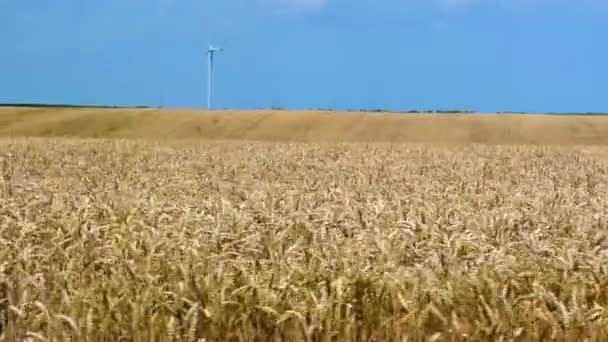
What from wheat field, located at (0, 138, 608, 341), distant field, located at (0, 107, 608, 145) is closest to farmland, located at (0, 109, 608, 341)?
wheat field, located at (0, 138, 608, 341)

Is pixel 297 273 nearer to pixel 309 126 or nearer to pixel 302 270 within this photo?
pixel 302 270

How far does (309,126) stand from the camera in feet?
196

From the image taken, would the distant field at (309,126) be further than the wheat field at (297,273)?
Yes

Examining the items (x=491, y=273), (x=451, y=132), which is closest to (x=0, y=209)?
(x=491, y=273)

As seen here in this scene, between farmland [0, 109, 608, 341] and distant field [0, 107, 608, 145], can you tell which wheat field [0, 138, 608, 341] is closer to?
farmland [0, 109, 608, 341]

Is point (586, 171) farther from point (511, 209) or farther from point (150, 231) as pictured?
point (150, 231)

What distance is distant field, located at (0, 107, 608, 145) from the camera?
181ft

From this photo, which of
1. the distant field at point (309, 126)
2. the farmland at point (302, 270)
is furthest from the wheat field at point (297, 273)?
the distant field at point (309, 126)

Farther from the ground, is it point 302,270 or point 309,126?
point 309,126

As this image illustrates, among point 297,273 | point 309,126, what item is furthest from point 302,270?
point 309,126

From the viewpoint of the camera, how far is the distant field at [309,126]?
55.2 meters

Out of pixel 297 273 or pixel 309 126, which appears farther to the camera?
pixel 309 126

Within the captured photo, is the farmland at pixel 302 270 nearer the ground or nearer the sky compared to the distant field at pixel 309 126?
nearer the ground

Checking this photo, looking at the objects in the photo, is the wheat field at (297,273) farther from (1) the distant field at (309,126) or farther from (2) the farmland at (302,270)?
(1) the distant field at (309,126)
